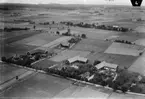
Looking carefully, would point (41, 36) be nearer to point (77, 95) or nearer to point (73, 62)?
point (73, 62)

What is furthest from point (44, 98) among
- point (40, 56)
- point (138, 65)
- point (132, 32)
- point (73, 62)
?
point (132, 32)

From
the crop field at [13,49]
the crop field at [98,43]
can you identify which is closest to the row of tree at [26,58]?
the crop field at [13,49]

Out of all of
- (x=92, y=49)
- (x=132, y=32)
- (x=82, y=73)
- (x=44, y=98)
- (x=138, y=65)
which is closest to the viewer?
(x=44, y=98)

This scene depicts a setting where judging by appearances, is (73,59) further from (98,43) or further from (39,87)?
(98,43)

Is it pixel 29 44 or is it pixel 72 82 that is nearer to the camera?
pixel 72 82

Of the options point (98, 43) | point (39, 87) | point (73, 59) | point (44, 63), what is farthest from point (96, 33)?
point (39, 87)

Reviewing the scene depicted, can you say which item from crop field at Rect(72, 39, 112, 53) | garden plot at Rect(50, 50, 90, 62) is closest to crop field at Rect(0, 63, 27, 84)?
garden plot at Rect(50, 50, 90, 62)

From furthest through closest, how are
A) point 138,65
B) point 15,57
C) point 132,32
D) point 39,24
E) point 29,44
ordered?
point 39,24, point 132,32, point 29,44, point 15,57, point 138,65

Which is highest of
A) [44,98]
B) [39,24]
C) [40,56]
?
[39,24]

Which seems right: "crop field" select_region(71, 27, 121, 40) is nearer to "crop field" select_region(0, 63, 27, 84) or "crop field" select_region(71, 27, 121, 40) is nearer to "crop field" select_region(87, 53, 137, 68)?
"crop field" select_region(87, 53, 137, 68)
